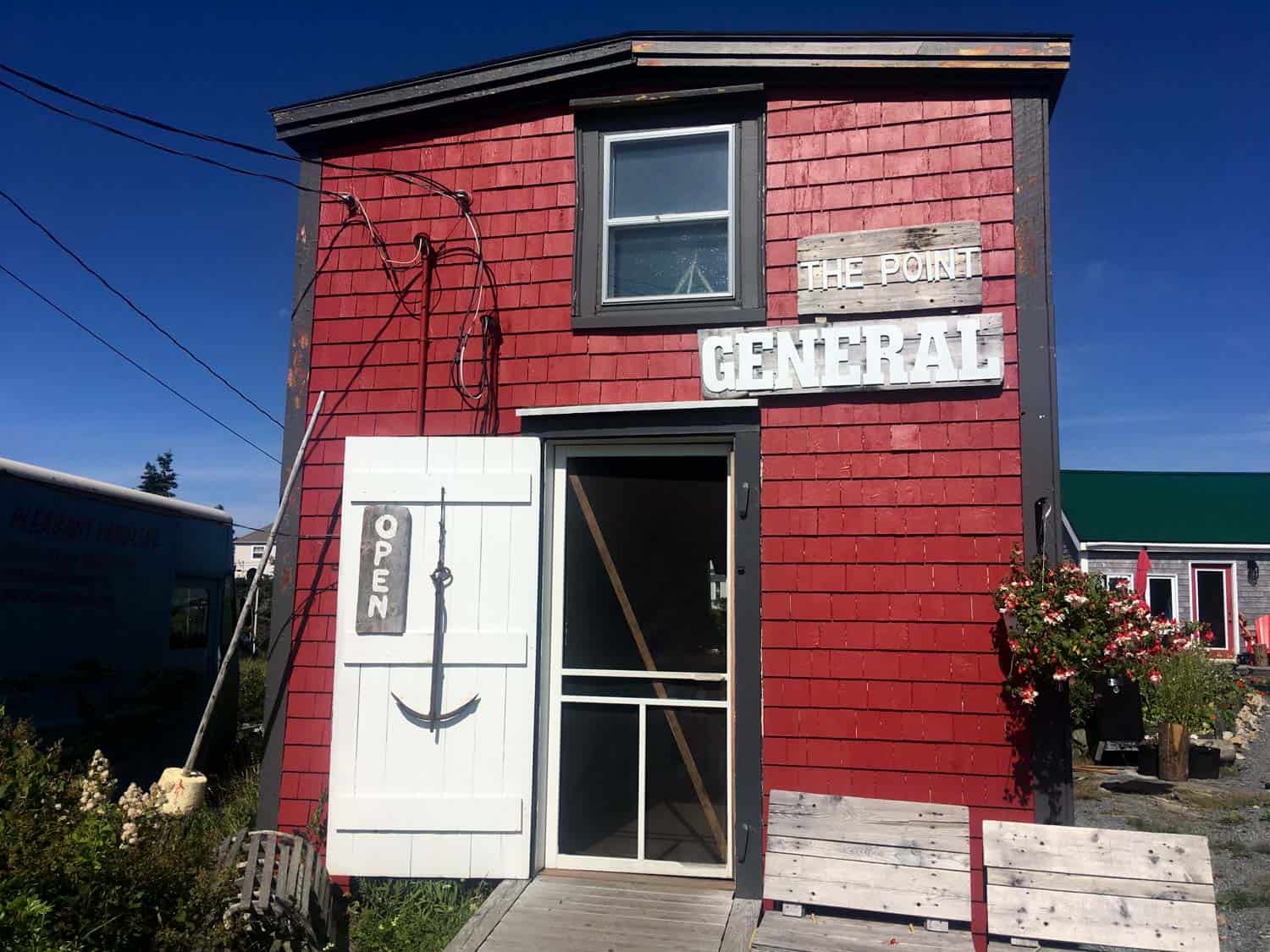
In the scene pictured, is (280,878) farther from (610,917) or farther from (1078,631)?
(1078,631)

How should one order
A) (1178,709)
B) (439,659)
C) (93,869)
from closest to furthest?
(93,869)
(439,659)
(1178,709)

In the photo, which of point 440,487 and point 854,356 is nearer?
point 854,356

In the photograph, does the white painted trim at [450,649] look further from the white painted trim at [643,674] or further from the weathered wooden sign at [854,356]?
the weathered wooden sign at [854,356]

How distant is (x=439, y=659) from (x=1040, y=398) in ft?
10.9

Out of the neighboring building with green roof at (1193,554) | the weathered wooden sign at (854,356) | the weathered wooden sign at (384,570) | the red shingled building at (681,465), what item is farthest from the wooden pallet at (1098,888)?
the neighboring building with green roof at (1193,554)

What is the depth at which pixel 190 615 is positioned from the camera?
8562mm

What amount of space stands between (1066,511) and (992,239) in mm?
17484

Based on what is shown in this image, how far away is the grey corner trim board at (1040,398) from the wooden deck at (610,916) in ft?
5.13

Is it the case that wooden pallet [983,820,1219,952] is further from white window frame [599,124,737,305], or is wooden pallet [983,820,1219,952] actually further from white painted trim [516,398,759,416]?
white window frame [599,124,737,305]

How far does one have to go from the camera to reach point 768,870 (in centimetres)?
429

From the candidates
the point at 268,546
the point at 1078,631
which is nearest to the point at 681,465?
the point at 1078,631

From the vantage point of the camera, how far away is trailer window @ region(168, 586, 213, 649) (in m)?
8.21

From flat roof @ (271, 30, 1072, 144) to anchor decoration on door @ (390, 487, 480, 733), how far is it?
2455 millimetres

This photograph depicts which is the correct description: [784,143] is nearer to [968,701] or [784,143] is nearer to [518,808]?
[968,701]
